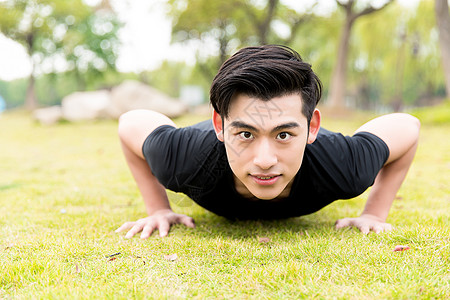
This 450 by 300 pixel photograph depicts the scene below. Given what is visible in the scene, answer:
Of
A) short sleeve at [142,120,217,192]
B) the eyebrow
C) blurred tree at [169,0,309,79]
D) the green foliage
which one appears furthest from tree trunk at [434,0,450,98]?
the eyebrow

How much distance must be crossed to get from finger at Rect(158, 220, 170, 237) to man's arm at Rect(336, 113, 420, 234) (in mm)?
1178

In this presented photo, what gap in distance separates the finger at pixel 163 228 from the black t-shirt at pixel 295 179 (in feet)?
1.03

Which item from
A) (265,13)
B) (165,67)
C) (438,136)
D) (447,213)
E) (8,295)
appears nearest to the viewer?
(8,295)

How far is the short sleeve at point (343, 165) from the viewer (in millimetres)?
2443

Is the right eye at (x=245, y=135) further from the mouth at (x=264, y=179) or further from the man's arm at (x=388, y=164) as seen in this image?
the man's arm at (x=388, y=164)

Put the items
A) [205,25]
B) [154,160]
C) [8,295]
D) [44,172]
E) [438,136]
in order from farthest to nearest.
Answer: [205,25] < [438,136] < [44,172] < [154,160] < [8,295]

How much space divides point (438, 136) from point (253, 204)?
8040 millimetres

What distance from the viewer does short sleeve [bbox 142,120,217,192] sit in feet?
8.16

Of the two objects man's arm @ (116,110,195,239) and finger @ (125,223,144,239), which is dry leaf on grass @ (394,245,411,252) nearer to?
man's arm @ (116,110,195,239)

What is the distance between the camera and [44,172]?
580 cm

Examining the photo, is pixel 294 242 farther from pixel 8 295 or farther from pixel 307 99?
pixel 8 295

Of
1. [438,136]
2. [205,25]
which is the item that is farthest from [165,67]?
[438,136]

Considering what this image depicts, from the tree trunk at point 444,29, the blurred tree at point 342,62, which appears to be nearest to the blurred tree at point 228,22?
the blurred tree at point 342,62

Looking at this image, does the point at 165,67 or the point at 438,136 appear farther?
the point at 165,67
